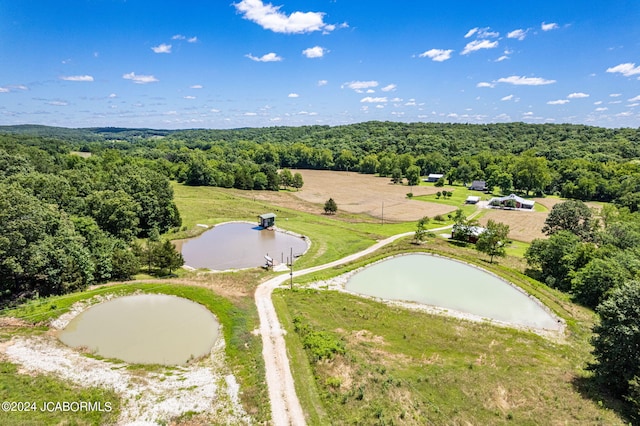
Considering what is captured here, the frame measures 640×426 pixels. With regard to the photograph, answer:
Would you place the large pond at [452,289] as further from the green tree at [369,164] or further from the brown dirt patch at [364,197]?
the green tree at [369,164]

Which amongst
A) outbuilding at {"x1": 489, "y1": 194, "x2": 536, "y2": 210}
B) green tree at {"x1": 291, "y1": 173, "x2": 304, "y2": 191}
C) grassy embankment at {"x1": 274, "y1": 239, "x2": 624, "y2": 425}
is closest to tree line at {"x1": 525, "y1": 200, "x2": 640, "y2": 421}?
grassy embankment at {"x1": 274, "y1": 239, "x2": 624, "y2": 425}

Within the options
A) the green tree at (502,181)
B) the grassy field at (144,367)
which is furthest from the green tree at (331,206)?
the green tree at (502,181)

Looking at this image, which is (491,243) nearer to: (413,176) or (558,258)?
(558,258)

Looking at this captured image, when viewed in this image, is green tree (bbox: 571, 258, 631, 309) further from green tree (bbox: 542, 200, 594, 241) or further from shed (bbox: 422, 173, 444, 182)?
shed (bbox: 422, 173, 444, 182)

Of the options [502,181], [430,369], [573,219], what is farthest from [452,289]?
[502,181]

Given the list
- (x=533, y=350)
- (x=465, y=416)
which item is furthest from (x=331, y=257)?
(x=465, y=416)
